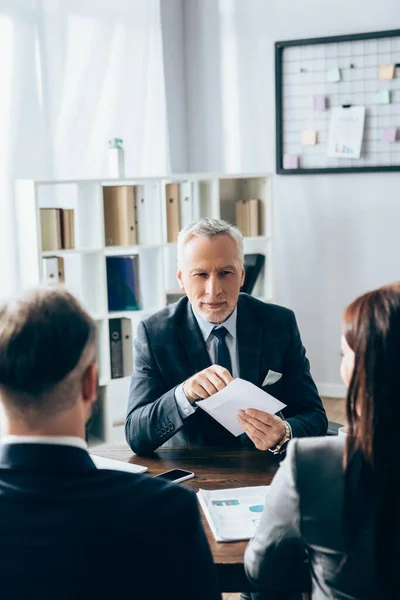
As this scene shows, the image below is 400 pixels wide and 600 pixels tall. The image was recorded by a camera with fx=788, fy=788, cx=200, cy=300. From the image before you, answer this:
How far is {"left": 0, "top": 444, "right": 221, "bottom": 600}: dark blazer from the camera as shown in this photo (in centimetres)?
103

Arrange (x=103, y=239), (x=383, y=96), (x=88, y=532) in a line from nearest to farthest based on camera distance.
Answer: (x=88, y=532)
(x=103, y=239)
(x=383, y=96)

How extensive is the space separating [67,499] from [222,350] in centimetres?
127

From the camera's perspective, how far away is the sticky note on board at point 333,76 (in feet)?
16.3

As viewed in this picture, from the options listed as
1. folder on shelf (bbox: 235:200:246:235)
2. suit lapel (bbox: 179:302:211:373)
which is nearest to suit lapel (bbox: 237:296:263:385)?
suit lapel (bbox: 179:302:211:373)

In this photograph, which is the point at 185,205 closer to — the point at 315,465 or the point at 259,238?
the point at 259,238

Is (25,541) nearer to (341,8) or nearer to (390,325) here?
(390,325)

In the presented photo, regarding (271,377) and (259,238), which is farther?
(259,238)

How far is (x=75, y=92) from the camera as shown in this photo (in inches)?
172

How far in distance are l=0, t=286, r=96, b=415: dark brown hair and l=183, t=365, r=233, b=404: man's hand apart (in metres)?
0.88

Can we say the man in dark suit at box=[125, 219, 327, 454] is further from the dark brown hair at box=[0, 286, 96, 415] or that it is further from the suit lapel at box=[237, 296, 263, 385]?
the dark brown hair at box=[0, 286, 96, 415]

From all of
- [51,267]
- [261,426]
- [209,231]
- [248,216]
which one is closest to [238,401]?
[261,426]

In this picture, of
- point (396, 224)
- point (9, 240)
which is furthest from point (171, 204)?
point (396, 224)

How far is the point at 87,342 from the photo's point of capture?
1.11m

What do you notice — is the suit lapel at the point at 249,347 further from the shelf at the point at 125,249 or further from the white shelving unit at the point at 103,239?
the shelf at the point at 125,249
